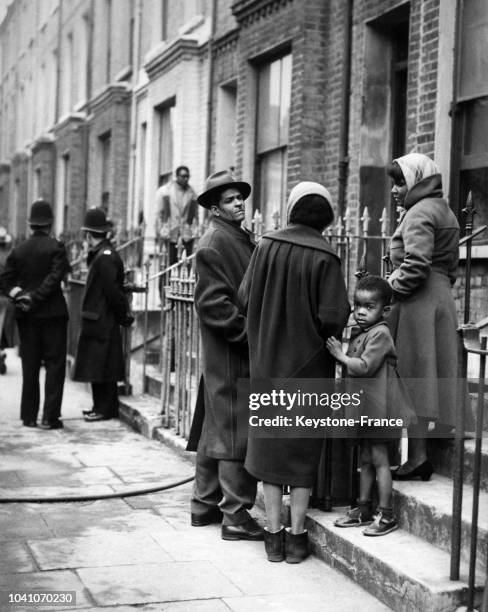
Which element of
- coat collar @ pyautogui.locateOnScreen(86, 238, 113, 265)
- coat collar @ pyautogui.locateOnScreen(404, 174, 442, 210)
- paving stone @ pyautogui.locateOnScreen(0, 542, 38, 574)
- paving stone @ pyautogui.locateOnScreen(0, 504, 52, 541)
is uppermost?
coat collar @ pyautogui.locateOnScreen(404, 174, 442, 210)

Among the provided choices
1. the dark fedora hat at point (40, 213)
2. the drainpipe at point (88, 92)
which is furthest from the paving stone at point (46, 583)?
the drainpipe at point (88, 92)

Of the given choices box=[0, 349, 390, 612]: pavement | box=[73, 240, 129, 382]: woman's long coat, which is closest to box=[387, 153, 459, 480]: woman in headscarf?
box=[0, 349, 390, 612]: pavement

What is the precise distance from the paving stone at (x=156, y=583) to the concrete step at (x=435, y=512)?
0.97 metres

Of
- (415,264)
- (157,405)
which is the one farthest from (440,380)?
(157,405)

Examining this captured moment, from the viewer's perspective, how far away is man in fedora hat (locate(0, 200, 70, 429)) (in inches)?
358

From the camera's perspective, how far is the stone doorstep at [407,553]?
425 centimetres

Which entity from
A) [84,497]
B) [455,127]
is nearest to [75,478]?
[84,497]

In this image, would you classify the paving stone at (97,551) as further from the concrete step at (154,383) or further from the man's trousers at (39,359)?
the concrete step at (154,383)

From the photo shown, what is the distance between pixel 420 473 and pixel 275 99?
7.31m

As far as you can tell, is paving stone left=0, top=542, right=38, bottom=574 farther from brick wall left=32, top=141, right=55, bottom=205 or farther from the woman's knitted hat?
brick wall left=32, top=141, right=55, bottom=205

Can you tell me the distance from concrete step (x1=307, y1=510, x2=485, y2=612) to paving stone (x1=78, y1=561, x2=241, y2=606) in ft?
1.96

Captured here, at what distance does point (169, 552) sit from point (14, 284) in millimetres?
4718

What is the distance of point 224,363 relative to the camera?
5688 mm

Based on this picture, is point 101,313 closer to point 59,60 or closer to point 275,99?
point 275,99
